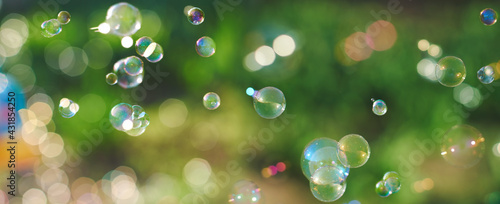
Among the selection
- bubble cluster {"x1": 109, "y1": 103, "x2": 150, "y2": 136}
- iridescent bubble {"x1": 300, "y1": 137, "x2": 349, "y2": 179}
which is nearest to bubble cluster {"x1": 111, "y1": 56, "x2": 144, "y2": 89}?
bubble cluster {"x1": 109, "y1": 103, "x2": 150, "y2": 136}

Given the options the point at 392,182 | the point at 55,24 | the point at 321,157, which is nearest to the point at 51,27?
the point at 55,24

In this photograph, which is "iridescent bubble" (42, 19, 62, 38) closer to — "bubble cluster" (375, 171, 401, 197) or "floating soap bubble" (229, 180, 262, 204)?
"floating soap bubble" (229, 180, 262, 204)

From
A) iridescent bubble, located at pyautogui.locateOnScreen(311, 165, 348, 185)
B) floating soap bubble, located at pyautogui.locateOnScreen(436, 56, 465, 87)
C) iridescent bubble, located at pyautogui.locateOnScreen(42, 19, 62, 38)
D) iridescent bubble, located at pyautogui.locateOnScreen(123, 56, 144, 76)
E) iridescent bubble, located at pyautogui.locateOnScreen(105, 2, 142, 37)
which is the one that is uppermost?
iridescent bubble, located at pyautogui.locateOnScreen(42, 19, 62, 38)

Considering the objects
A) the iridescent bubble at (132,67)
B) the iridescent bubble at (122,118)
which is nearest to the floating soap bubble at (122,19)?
the iridescent bubble at (132,67)

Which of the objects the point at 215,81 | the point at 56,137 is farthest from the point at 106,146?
the point at 215,81

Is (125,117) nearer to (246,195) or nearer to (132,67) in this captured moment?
(132,67)

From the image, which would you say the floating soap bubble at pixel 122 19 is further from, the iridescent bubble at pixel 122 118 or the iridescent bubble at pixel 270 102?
the iridescent bubble at pixel 270 102

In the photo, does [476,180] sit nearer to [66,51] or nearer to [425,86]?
[425,86]
